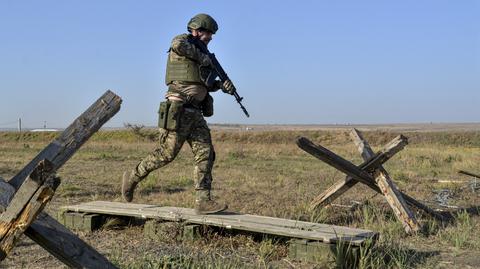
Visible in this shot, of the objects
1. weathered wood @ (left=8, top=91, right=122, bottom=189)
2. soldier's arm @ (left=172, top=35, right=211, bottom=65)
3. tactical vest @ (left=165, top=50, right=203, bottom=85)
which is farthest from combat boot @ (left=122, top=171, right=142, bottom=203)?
weathered wood @ (left=8, top=91, right=122, bottom=189)

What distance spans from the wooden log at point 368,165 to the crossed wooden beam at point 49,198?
4538mm

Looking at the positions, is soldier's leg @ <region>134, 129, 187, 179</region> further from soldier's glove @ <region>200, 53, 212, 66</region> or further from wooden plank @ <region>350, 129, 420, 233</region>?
wooden plank @ <region>350, 129, 420, 233</region>

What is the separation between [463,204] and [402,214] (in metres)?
2.95

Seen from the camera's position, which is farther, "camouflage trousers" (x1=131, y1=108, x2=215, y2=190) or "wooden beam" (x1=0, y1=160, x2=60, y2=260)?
"camouflage trousers" (x1=131, y1=108, x2=215, y2=190)

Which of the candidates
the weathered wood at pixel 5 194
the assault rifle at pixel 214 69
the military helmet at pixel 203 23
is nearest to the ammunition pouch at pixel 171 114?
the assault rifle at pixel 214 69

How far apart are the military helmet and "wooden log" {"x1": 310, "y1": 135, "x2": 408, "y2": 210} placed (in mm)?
2656

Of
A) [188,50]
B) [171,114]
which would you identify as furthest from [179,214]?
[188,50]

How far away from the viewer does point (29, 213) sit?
2.80 metres

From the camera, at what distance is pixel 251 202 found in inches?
345

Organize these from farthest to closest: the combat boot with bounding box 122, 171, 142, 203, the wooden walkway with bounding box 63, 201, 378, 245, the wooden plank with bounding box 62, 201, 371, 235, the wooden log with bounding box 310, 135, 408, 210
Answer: the wooden log with bounding box 310, 135, 408, 210 → the combat boot with bounding box 122, 171, 142, 203 → the wooden plank with bounding box 62, 201, 371, 235 → the wooden walkway with bounding box 63, 201, 378, 245

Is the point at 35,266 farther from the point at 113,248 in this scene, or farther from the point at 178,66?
the point at 178,66

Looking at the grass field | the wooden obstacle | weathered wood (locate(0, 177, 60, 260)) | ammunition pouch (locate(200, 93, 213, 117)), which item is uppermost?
ammunition pouch (locate(200, 93, 213, 117))

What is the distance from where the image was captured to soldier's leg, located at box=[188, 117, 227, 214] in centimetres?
613

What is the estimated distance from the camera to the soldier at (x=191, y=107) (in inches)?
237
